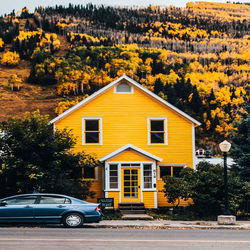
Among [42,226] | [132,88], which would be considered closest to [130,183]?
[132,88]

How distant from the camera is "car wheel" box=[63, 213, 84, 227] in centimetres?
1602

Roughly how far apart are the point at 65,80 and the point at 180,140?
126 metres

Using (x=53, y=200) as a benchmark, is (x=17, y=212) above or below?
below

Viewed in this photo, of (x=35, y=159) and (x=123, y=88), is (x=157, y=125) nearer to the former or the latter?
(x=123, y=88)

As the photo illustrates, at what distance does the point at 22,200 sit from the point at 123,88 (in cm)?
1269

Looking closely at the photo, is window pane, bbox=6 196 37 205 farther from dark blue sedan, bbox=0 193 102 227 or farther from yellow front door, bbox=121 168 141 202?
yellow front door, bbox=121 168 141 202

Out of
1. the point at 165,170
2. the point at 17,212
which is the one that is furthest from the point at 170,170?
the point at 17,212

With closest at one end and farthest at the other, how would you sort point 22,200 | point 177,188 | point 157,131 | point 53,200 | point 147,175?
1. point 22,200
2. point 53,200
3. point 177,188
4. point 147,175
5. point 157,131

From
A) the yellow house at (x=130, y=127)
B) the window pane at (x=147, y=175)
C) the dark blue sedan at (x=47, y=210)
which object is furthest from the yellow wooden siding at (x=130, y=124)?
the dark blue sedan at (x=47, y=210)

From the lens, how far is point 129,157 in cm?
2453

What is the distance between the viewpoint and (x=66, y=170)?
22188 millimetres

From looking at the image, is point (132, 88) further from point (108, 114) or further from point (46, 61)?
point (46, 61)

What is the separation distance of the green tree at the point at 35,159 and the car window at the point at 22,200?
3.67m

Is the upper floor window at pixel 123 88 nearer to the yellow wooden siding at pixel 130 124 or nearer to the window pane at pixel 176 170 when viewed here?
the yellow wooden siding at pixel 130 124
